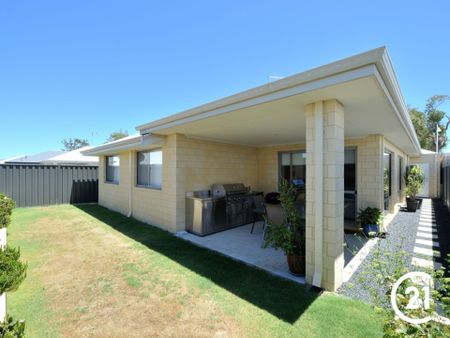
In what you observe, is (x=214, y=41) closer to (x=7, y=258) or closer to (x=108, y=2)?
(x=108, y=2)

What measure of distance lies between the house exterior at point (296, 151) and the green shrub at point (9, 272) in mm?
3201

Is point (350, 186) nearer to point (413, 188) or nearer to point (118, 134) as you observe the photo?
point (413, 188)

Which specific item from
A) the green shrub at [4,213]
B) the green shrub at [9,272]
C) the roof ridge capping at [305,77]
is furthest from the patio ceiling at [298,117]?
the green shrub at [4,213]

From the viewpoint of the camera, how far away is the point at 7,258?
182 centimetres

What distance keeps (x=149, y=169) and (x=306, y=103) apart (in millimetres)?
5630

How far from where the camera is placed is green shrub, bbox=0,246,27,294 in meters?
1.70

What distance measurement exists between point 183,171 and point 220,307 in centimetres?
382

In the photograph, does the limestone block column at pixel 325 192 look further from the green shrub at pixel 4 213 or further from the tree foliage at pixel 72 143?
the tree foliage at pixel 72 143

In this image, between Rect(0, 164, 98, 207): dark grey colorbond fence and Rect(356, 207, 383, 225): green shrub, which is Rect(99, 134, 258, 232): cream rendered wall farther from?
Rect(0, 164, 98, 207): dark grey colorbond fence

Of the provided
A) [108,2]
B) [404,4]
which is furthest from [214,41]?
[404,4]

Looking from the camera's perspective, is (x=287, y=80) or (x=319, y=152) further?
(x=319, y=152)

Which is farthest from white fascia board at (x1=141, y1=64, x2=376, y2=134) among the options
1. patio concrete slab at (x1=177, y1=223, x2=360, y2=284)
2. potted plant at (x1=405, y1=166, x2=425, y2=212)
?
potted plant at (x1=405, y1=166, x2=425, y2=212)

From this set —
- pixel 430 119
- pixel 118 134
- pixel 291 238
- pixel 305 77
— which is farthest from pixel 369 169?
pixel 118 134

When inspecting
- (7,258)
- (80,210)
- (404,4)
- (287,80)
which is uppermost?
(404,4)
